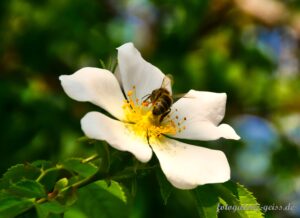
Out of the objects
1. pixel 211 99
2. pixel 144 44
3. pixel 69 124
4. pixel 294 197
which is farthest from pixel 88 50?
pixel 211 99

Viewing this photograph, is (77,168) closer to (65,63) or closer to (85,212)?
(85,212)

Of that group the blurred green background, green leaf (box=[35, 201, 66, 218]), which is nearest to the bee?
green leaf (box=[35, 201, 66, 218])

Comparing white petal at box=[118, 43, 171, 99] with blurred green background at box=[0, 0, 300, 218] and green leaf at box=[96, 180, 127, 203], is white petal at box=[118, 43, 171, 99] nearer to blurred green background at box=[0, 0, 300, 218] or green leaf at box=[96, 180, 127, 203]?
green leaf at box=[96, 180, 127, 203]

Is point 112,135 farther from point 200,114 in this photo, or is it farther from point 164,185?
point 200,114

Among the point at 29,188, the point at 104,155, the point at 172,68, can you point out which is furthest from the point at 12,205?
the point at 172,68

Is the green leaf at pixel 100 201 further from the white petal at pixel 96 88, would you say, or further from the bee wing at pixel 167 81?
the bee wing at pixel 167 81
